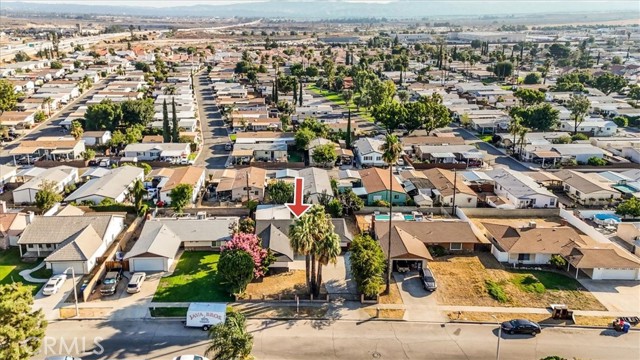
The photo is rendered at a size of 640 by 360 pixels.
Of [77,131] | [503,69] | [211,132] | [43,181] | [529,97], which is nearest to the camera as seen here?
[43,181]

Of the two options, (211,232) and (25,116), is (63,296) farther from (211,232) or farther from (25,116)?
(25,116)

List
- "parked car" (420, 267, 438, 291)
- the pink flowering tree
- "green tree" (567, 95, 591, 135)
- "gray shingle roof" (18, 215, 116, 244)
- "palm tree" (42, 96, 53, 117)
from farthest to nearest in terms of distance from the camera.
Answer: "palm tree" (42, 96, 53, 117) < "green tree" (567, 95, 591, 135) < "gray shingle roof" (18, 215, 116, 244) < "parked car" (420, 267, 438, 291) < the pink flowering tree

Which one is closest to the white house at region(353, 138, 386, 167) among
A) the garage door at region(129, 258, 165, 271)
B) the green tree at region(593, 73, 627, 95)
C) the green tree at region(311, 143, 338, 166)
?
the green tree at region(311, 143, 338, 166)

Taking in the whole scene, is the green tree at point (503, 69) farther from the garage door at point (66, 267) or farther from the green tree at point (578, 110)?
the garage door at point (66, 267)

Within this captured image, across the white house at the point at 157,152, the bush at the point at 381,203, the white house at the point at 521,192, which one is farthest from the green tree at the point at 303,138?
the white house at the point at 521,192

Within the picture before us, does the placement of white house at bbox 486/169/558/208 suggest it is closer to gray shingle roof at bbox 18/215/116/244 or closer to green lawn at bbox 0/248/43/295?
gray shingle roof at bbox 18/215/116/244

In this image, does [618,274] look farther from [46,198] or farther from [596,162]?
[46,198]

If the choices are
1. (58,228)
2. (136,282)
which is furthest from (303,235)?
(58,228)
